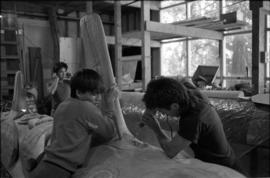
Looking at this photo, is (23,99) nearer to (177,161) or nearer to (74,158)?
(74,158)

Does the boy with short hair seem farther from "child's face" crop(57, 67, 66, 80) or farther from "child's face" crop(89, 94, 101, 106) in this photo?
"child's face" crop(57, 67, 66, 80)

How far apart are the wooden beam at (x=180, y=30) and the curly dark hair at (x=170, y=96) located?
1898 mm

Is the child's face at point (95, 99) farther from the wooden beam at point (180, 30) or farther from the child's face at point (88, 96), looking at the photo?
the wooden beam at point (180, 30)

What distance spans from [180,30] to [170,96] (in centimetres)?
240

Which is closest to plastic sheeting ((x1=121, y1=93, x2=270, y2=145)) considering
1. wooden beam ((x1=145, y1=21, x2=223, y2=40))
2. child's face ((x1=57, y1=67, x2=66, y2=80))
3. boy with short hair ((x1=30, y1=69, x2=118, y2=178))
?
boy with short hair ((x1=30, y1=69, x2=118, y2=178))

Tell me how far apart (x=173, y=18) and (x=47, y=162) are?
7.94m

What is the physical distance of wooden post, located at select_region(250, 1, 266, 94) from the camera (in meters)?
2.55

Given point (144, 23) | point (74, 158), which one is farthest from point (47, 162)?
point (144, 23)

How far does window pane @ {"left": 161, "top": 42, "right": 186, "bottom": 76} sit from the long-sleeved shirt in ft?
20.1

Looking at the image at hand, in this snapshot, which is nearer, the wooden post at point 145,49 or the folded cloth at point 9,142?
the folded cloth at point 9,142

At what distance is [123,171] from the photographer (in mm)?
1202

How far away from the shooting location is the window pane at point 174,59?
7.68 m

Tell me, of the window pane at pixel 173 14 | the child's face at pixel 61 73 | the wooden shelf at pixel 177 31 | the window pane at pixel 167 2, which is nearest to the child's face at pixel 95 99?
the child's face at pixel 61 73

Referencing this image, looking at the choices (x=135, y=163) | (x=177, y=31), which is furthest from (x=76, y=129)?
(x=177, y=31)
